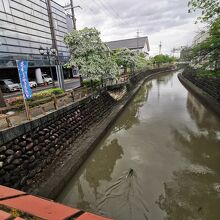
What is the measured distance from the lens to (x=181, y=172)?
16.3ft

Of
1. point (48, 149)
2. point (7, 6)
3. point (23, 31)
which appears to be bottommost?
point (48, 149)

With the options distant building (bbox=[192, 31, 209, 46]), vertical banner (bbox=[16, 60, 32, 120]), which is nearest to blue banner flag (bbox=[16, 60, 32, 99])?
vertical banner (bbox=[16, 60, 32, 120])

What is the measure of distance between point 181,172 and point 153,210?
5.56 feet

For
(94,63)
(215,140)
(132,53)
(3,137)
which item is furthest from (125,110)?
(132,53)

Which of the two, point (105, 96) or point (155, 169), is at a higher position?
point (105, 96)

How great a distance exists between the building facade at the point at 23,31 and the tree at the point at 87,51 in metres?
7.44

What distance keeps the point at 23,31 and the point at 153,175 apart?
21258 millimetres

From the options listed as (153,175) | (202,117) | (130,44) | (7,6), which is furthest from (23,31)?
(130,44)

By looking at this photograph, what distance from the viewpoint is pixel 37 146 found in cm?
472

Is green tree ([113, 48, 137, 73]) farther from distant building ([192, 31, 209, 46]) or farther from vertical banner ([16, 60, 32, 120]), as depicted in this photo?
vertical banner ([16, 60, 32, 120])

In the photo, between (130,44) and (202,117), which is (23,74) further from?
(130,44)

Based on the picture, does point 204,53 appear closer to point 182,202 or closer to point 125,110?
point 125,110

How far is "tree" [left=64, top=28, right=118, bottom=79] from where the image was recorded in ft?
30.1

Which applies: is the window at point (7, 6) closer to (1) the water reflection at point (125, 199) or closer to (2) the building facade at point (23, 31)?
(2) the building facade at point (23, 31)
